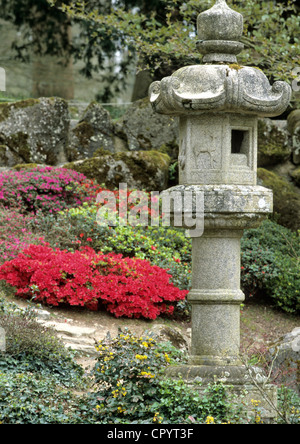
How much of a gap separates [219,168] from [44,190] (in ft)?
16.9

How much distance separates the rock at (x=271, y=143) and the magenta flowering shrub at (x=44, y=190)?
11.0ft

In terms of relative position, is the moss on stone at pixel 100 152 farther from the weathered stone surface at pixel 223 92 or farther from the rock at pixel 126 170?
the weathered stone surface at pixel 223 92

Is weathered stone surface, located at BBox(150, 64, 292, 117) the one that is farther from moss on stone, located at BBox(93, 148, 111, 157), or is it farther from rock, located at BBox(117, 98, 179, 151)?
rock, located at BBox(117, 98, 179, 151)

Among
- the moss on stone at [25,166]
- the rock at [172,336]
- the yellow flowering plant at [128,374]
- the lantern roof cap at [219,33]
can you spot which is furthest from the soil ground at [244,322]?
the moss on stone at [25,166]

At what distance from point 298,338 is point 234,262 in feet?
5.35

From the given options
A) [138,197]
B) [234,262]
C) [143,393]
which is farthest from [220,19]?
[138,197]

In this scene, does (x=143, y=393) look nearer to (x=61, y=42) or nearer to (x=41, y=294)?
(x=41, y=294)

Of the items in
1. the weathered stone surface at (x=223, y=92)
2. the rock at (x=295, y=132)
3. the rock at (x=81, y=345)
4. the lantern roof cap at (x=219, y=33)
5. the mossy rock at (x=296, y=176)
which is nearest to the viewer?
the weathered stone surface at (x=223, y=92)

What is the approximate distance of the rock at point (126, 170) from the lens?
10367 millimetres

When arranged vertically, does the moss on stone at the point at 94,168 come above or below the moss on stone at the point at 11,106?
below

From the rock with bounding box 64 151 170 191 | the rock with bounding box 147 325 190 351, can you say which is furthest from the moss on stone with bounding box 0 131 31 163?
the rock with bounding box 147 325 190 351

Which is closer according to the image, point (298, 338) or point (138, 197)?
point (298, 338)

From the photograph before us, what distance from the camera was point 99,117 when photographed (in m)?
11.8

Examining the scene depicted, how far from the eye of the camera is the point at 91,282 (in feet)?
23.3
